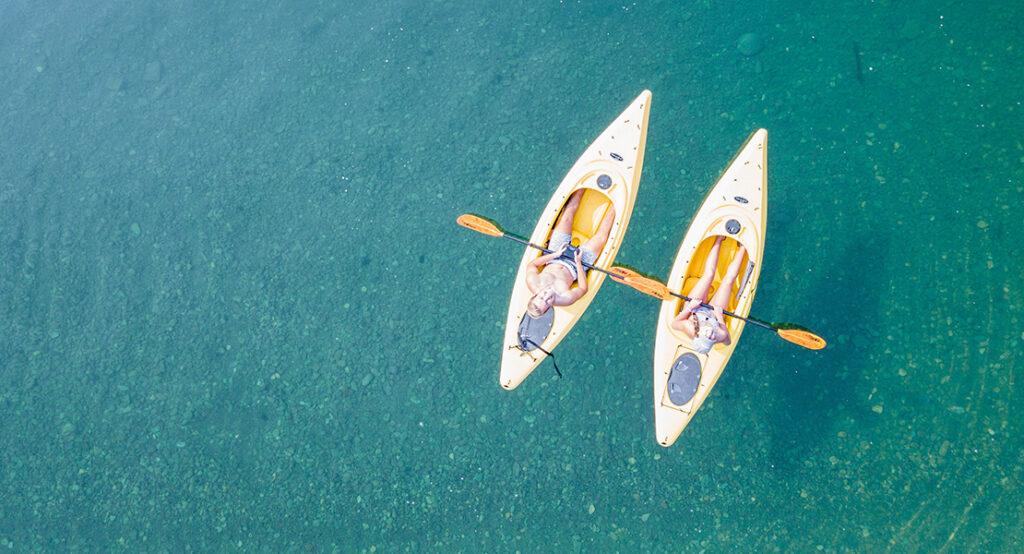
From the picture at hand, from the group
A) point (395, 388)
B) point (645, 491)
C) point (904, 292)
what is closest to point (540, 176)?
point (395, 388)

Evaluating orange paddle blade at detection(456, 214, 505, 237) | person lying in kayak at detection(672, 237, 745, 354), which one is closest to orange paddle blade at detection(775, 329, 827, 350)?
person lying in kayak at detection(672, 237, 745, 354)

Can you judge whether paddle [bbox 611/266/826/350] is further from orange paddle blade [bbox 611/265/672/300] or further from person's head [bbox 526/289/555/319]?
person's head [bbox 526/289/555/319]

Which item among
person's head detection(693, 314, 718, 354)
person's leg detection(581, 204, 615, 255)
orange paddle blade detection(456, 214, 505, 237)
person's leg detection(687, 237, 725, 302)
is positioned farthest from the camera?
orange paddle blade detection(456, 214, 505, 237)

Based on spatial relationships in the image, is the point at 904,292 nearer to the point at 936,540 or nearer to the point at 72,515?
the point at 936,540

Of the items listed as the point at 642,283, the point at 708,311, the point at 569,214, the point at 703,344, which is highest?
the point at 569,214

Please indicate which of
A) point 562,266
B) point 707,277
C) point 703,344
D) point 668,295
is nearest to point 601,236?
point 562,266

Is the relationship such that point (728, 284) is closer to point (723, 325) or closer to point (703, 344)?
point (723, 325)

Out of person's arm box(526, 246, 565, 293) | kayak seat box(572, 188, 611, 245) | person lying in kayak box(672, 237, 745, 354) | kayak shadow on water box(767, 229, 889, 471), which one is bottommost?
kayak shadow on water box(767, 229, 889, 471)
